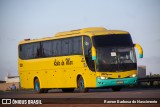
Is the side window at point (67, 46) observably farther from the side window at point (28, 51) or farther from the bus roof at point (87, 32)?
the side window at point (28, 51)

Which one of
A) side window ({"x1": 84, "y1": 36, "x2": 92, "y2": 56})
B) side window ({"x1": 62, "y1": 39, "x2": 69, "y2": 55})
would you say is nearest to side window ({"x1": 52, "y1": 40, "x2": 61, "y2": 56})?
side window ({"x1": 62, "y1": 39, "x2": 69, "y2": 55})

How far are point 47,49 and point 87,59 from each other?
15.7ft

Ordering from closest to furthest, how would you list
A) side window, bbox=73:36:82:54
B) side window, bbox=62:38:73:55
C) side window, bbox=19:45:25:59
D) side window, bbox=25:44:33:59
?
side window, bbox=73:36:82:54 → side window, bbox=62:38:73:55 → side window, bbox=25:44:33:59 → side window, bbox=19:45:25:59

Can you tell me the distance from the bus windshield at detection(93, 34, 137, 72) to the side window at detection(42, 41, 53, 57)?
4.83 metres

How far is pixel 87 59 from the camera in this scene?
30.9 meters

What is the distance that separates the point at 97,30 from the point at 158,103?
525 inches

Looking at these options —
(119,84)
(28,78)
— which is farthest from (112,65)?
(28,78)

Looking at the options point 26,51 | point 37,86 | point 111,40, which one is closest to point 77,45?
point 111,40

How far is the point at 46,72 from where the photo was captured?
3569 cm

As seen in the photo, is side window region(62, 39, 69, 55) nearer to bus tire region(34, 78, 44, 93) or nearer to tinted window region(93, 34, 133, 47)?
tinted window region(93, 34, 133, 47)

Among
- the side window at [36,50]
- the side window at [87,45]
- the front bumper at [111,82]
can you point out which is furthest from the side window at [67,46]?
the side window at [36,50]

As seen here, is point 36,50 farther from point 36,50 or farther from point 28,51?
point 28,51

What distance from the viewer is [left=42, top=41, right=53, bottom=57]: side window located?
34688 mm

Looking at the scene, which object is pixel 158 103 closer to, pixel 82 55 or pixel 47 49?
pixel 82 55
